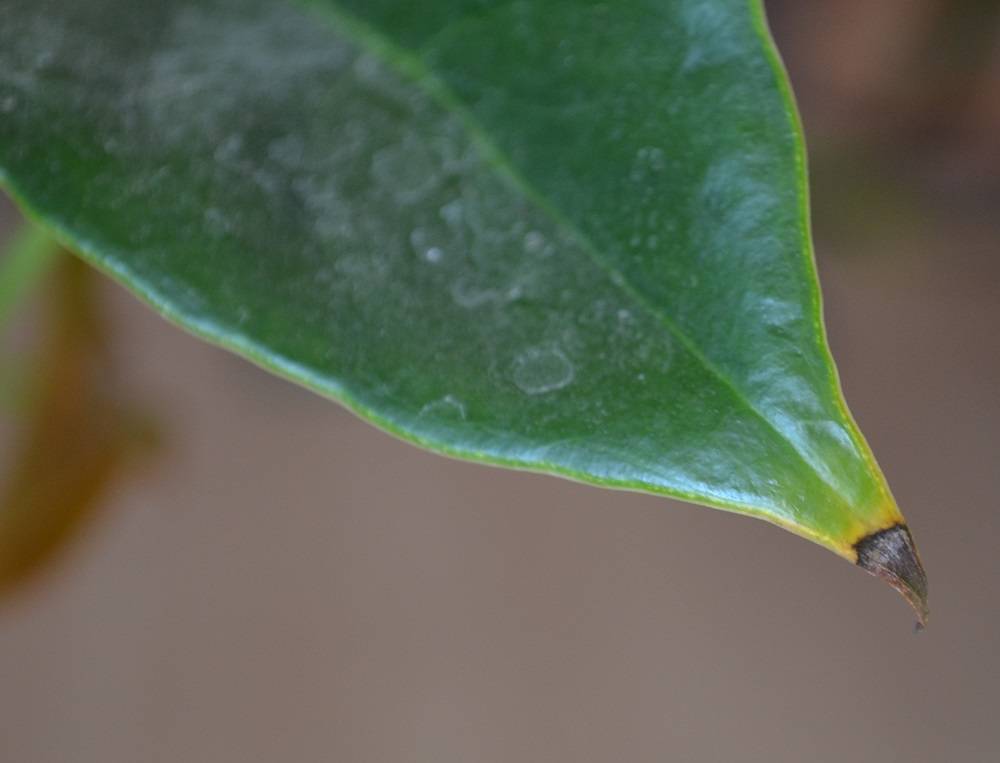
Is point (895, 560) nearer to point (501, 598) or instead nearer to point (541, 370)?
point (541, 370)

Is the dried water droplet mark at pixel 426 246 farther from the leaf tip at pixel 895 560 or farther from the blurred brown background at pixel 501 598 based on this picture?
the blurred brown background at pixel 501 598

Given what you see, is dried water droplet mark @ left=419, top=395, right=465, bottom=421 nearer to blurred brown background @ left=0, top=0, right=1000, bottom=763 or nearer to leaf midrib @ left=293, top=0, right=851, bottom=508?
leaf midrib @ left=293, top=0, right=851, bottom=508

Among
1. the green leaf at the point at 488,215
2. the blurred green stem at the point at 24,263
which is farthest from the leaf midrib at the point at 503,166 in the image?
the blurred green stem at the point at 24,263

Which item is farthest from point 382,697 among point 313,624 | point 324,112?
point 324,112

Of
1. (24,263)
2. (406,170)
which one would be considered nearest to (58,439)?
(24,263)

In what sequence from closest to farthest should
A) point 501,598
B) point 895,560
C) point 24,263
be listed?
point 895,560, point 24,263, point 501,598

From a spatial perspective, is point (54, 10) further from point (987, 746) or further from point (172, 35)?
point (987, 746)
